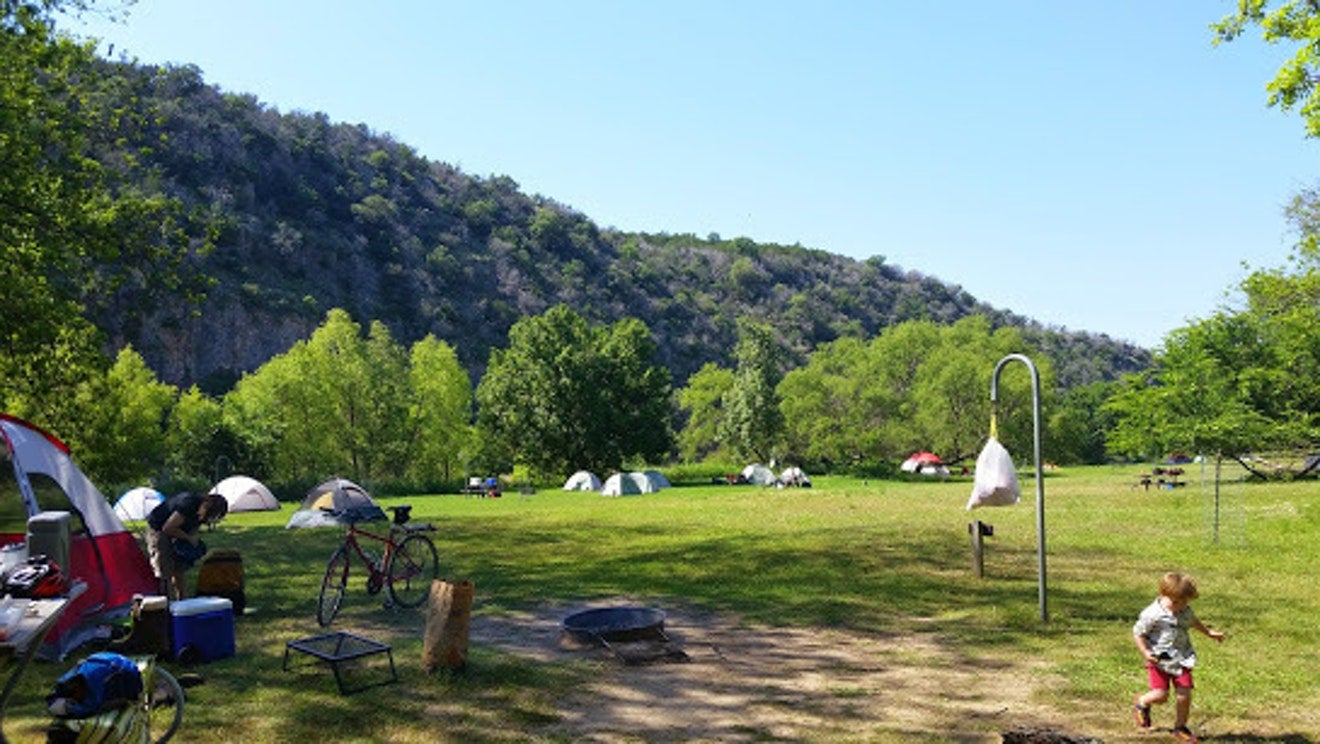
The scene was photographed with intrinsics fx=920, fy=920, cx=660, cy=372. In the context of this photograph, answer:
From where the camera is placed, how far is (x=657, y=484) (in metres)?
51.1

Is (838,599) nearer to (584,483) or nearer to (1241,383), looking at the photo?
(1241,383)

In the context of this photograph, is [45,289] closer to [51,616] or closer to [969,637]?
[51,616]

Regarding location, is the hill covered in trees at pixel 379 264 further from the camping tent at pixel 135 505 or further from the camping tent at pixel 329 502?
the camping tent at pixel 329 502

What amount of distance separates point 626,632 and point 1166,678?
16.7 feet

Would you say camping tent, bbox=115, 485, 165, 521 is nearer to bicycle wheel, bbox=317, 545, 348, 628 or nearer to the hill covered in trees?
bicycle wheel, bbox=317, 545, 348, 628

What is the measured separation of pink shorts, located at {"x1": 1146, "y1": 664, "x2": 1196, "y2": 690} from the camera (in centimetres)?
665

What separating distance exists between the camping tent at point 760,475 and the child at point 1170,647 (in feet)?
167

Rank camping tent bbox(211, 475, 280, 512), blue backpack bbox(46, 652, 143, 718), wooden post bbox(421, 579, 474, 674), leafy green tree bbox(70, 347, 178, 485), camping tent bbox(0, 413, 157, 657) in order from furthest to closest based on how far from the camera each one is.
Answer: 1. leafy green tree bbox(70, 347, 178, 485)
2. camping tent bbox(211, 475, 280, 512)
3. camping tent bbox(0, 413, 157, 657)
4. wooden post bbox(421, 579, 474, 674)
5. blue backpack bbox(46, 652, 143, 718)

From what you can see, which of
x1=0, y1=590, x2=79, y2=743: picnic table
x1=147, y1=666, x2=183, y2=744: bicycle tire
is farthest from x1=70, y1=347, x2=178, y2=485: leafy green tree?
x1=0, y1=590, x2=79, y2=743: picnic table

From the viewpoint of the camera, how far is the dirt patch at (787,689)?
23.0ft

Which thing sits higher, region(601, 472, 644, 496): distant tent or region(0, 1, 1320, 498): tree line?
region(0, 1, 1320, 498): tree line

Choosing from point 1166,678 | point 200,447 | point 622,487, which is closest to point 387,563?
point 1166,678

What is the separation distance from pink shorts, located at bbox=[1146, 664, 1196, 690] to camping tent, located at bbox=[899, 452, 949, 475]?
2550 inches

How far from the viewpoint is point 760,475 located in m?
59.3
